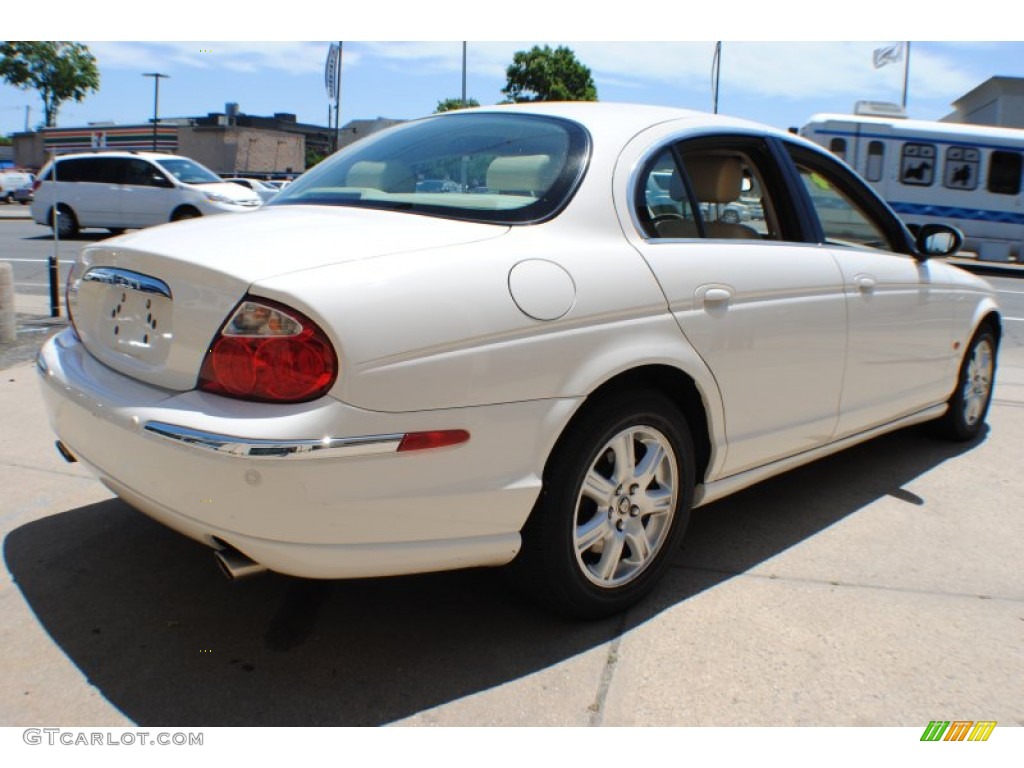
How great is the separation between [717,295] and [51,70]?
241 feet

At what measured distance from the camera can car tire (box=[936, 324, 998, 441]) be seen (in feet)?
16.3

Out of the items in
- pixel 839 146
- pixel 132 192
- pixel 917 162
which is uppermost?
pixel 839 146

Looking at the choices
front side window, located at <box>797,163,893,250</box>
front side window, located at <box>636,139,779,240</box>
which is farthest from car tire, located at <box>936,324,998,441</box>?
front side window, located at <box>636,139,779,240</box>

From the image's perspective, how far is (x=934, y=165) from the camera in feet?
59.3

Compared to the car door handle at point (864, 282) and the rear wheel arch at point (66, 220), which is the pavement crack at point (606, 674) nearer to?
the car door handle at point (864, 282)

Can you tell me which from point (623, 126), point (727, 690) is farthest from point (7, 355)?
point (727, 690)

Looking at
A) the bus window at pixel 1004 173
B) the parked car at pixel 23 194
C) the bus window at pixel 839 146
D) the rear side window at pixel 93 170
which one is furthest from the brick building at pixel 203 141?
the bus window at pixel 1004 173

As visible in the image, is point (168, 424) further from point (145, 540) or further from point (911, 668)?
point (911, 668)

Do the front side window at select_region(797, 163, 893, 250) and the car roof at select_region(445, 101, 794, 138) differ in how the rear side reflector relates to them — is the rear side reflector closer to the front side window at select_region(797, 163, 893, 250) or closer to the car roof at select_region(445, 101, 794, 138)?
the car roof at select_region(445, 101, 794, 138)

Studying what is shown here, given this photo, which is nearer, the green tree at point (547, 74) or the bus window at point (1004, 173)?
the bus window at point (1004, 173)

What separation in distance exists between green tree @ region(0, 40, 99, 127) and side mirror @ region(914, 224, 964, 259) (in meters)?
69.7

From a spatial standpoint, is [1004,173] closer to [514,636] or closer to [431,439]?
[514,636]

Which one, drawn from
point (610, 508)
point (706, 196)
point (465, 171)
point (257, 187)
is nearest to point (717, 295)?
point (706, 196)

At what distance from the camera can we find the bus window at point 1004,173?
1808 cm
